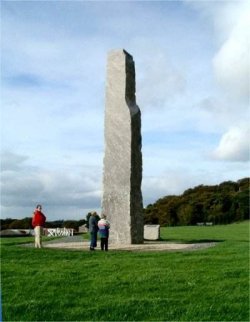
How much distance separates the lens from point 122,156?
2295cm

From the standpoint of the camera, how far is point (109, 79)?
2381 centimetres

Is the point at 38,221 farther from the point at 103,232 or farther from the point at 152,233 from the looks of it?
the point at 152,233

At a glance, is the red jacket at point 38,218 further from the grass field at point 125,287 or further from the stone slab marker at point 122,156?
the stone slab marker at point 122,156

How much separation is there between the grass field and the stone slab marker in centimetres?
593

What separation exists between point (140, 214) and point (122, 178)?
5.11ft

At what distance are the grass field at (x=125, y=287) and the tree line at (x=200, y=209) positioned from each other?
44258 millimetres

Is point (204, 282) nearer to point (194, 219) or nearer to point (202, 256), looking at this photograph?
point (202, 256)

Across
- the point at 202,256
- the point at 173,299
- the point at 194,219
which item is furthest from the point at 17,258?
the point at 194,219

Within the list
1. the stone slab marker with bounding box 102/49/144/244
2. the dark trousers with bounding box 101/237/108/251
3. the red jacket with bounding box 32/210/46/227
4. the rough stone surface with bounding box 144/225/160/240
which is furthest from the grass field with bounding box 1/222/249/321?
the rough stone surface with bounding box 144/225/160/240

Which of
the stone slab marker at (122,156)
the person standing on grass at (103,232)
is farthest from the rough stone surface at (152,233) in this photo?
the person standing on grass at (103,232)

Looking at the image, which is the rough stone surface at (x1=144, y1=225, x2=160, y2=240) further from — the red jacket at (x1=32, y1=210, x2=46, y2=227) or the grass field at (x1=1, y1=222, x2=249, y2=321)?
the grass field at (x1=1, y1=222, x2=249, y2=321)

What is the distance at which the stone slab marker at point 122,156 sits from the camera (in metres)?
22.7

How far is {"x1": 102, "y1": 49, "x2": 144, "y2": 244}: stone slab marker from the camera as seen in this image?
2272cm

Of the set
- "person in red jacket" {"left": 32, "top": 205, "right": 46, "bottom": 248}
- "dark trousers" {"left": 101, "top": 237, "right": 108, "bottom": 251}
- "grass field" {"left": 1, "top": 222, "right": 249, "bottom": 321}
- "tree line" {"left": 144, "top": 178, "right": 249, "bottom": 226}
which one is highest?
"tree line" {"left": 144, "top": 178, "right": 249, "bottom": 226}
